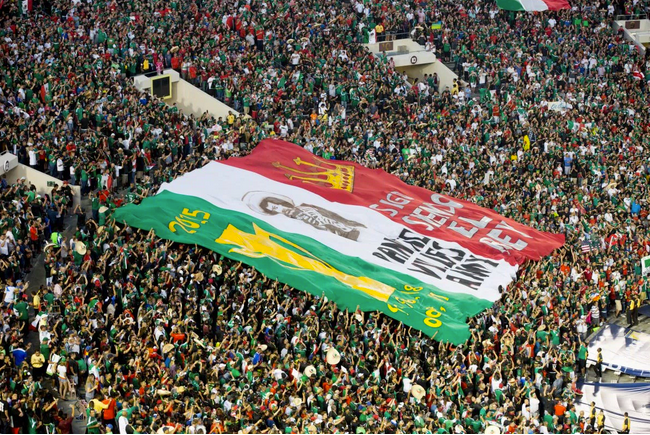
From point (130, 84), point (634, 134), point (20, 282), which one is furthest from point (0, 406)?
point (634, 134)

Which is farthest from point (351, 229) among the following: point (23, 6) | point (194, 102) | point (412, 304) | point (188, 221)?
point (23, 6)

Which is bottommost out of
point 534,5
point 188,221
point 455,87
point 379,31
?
point 455,87

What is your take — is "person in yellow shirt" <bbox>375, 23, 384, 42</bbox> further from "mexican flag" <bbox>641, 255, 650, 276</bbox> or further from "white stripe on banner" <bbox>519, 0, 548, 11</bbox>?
"mexican flag" <bbox>641, 255, 650, 276</bbox>

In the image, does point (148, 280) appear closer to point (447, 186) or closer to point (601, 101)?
point (447, 186)

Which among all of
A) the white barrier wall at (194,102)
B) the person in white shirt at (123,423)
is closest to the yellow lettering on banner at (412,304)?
the person in white shirt at (123,423)

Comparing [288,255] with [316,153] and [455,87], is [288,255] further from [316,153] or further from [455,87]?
[455,87]

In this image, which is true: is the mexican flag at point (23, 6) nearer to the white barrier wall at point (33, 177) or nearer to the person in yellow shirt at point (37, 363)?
the white barrier wall at point (33, 177)
